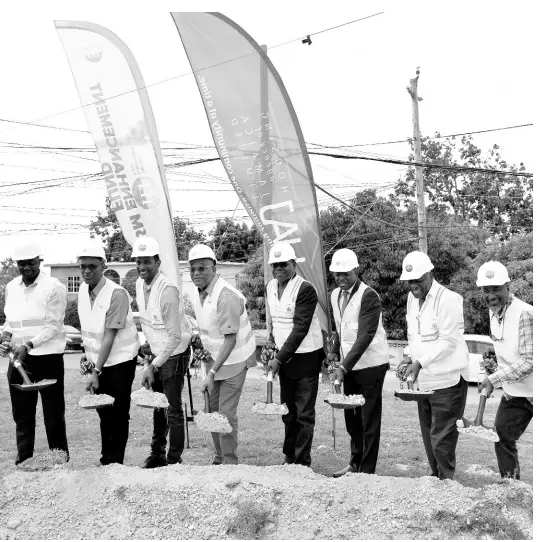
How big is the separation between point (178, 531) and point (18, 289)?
8.57 feet

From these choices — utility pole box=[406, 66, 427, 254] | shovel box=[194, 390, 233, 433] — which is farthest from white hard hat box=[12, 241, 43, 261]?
utility pole box=[406, 66, 427, 254]

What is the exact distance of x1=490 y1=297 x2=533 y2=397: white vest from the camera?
4.93 meters

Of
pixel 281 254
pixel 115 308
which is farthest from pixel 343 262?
pixel 115 308

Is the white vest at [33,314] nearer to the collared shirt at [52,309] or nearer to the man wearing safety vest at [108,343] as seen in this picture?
the collared shirt at [52,309]

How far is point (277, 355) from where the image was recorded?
5.72m

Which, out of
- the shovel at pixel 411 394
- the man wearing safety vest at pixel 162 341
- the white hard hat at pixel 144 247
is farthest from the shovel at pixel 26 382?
the shovel at pixel 411 394

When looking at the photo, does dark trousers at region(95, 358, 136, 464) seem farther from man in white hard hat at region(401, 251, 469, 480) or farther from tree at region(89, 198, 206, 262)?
tree at region(89, 198, 206, 262)

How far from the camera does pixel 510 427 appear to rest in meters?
4.98

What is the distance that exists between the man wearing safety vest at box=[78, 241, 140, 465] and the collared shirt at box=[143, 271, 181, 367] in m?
0.30

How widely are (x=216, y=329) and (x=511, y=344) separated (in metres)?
2.29

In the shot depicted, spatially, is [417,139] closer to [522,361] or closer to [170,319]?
[170,319]

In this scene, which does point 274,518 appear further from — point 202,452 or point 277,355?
point 202,452

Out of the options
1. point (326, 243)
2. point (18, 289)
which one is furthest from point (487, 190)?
point (18, 289)

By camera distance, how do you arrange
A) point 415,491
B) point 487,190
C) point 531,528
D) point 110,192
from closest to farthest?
point 531,528, point 415,491, point 110,192, point 487,190
